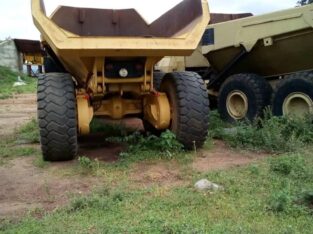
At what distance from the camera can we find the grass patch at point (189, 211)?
3398 millimetres

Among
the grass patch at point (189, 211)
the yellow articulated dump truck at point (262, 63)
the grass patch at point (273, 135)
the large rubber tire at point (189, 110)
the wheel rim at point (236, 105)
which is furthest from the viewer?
the wheel rim at point (236, 105)

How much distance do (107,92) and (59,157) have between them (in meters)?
0.94

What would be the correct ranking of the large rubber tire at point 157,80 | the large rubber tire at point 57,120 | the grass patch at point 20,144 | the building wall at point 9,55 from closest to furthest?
the large rubber tire at point 57,120
the grass patch at point 20,144
the large rubber tire at point 157,80
the building wall at point 9,55

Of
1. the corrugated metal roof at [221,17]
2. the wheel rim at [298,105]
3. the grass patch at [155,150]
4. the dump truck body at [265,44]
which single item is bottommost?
the grass patch at [155,150]

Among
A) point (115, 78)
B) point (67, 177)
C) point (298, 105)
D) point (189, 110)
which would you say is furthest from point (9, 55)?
point (67, 177)

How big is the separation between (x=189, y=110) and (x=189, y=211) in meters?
2.17

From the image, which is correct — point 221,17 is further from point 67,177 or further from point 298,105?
point 67,177

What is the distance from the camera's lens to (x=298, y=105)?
24.1ft

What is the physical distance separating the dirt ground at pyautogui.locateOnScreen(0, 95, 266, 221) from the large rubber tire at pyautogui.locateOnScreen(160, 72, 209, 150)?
249mm

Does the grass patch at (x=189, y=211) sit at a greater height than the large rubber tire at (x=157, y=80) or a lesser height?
lesser

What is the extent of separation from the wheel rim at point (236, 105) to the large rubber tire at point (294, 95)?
0.83 meters

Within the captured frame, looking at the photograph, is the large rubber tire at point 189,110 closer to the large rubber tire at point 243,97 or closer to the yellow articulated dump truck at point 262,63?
the yellow articulated dump truck at point 262,63

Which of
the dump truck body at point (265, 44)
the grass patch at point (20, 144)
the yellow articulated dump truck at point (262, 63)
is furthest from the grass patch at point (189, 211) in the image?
the dump truck body at point (265, 44)

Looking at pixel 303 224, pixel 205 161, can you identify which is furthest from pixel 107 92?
pixel 303 224
